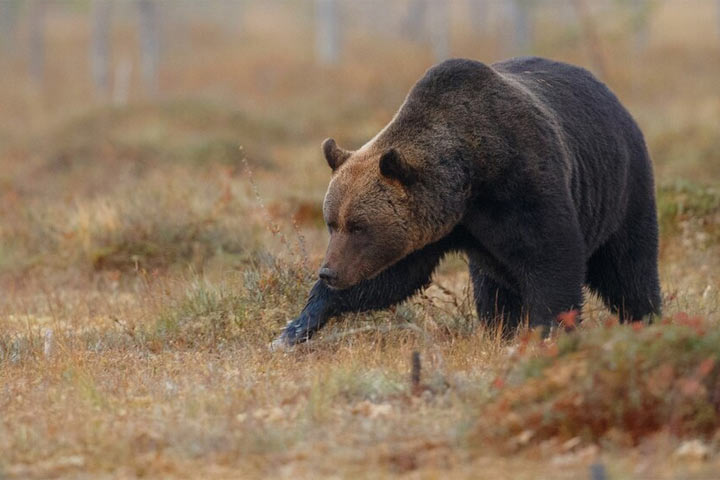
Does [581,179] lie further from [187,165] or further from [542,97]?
[187,165]

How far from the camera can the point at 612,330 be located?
4.81 meters

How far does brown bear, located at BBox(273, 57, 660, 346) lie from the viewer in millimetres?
6176

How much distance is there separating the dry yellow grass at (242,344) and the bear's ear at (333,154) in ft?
3.44

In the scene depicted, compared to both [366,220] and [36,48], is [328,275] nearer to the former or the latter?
[366,220]

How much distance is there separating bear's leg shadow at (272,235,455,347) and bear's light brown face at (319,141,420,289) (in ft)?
1.56

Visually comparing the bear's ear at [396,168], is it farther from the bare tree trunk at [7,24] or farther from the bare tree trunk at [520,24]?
the bare tree trunk at [7,24]

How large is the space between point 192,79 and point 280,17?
1357 inches

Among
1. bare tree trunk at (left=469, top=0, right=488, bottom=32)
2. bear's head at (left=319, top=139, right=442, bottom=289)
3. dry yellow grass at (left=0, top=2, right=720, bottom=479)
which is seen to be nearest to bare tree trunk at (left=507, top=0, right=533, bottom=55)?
bare tree trunk at (left=469, top=0, right=488, bottom=32)

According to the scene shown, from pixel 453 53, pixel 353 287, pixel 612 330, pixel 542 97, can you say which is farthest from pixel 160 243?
pixel 453 53

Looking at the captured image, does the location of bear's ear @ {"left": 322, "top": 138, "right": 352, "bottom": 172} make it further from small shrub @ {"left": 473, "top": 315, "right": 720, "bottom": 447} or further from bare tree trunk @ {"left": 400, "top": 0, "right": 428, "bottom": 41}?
bare tree trunk @ {"left": 400, "top": 0, "right": 428, "bottom": 41}

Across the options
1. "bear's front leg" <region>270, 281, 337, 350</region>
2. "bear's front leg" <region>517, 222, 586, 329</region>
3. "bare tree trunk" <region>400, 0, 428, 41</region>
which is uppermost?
"bear's front leg" <region>517, 222, 586, 329</region>

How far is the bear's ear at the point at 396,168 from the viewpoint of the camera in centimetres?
602

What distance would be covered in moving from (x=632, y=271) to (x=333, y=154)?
238 cm

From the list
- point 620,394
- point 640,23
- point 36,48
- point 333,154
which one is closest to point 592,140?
point 333,154
